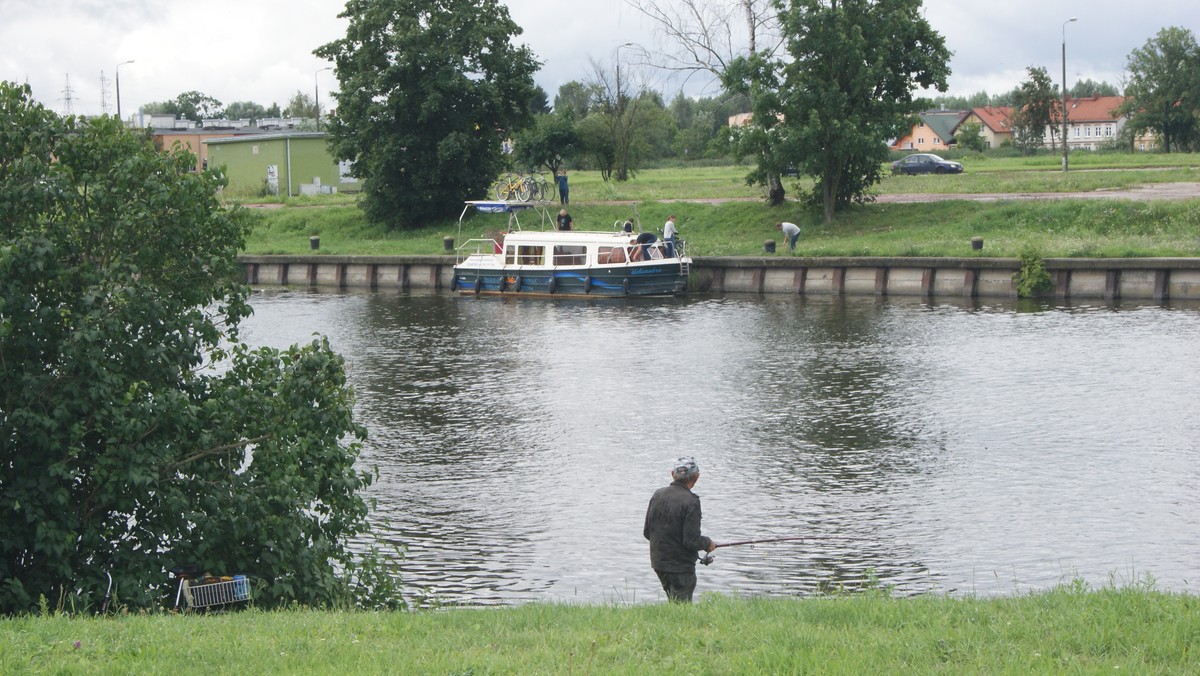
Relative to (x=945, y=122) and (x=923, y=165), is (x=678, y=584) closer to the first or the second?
(x=923, y=165)

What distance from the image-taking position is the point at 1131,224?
4356 centimetres

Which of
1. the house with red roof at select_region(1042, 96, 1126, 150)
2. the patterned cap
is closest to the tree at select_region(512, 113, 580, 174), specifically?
the patterned cap

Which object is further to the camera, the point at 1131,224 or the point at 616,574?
the point at 1131,224

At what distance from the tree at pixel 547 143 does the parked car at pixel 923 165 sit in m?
18.3

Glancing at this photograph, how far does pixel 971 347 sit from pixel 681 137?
84.1 meters

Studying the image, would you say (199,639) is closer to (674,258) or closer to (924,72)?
(674,258)

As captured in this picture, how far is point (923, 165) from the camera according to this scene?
7619 centimetres

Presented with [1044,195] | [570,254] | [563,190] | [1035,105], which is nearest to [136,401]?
[570,254]

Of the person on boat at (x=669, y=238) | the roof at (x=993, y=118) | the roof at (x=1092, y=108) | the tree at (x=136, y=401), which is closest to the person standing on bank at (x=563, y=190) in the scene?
the person on boat at (x=669, y=238)

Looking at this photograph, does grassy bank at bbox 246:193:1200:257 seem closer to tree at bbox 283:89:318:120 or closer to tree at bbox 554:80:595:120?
tree at bbox 554:80:595:120

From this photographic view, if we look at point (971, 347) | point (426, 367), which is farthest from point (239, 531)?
point (971, 347)

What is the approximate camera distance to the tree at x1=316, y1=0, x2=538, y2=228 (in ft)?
179

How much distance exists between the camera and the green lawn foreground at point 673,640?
827cm

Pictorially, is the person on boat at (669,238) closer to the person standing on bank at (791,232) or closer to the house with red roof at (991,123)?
the person standing on bank at (791,232)
